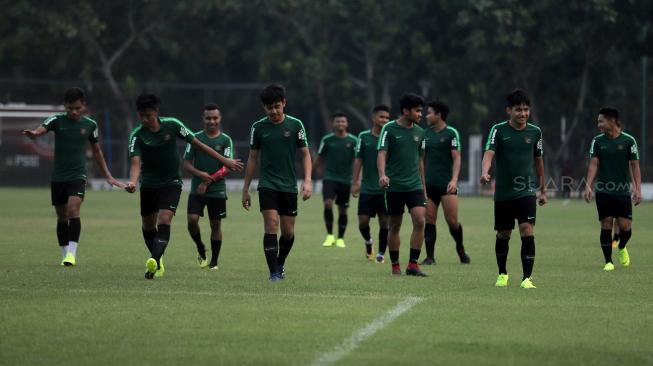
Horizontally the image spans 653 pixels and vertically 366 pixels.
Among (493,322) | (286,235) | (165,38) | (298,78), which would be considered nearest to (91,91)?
(165,38)

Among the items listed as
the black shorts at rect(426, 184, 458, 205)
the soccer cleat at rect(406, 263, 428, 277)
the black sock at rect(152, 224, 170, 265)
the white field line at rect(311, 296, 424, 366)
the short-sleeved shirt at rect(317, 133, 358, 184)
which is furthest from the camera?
the short-sleeved shirt at rect(317, 133, 358, 184)

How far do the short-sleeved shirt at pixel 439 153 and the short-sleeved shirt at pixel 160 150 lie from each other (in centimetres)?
420

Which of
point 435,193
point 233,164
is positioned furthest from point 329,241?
point 233,164

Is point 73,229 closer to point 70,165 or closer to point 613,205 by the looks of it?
point 70,165

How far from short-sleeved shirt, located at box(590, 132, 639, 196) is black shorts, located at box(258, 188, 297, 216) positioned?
4.88 metres

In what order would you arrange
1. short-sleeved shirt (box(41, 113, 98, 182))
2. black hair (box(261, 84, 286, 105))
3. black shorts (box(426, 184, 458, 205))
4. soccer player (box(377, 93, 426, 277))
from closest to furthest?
black hair (box(261, 84, 286, 105))
soccer player (box(377, 93, 426, 277))
short-sleeved shirt (box(41, 113, 98, 182))
black shorts (box(426, 184, 458, 205))

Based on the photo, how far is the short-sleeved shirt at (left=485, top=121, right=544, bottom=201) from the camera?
14.8 metres

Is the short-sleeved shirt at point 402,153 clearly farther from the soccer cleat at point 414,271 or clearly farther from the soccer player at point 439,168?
the soccer player at point 439,168

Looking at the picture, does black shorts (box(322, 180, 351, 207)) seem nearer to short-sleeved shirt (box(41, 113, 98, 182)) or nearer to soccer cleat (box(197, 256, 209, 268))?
soccer cleat (box(197, 256, 209, 268))

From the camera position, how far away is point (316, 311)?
12.1 m

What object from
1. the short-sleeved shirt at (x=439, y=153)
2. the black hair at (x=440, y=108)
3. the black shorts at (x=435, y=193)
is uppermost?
the black hair at (x=440, y=108)

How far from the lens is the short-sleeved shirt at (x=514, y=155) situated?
1481cm

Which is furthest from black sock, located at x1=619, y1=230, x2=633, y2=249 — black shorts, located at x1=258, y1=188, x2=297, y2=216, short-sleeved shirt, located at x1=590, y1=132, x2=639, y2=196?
black shorts, located at x1=258, y1=188, x2=297, y2=216

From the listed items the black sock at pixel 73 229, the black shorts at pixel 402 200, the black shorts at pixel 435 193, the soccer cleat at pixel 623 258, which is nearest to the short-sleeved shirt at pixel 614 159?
the soccer cleat at pixel 623 258
